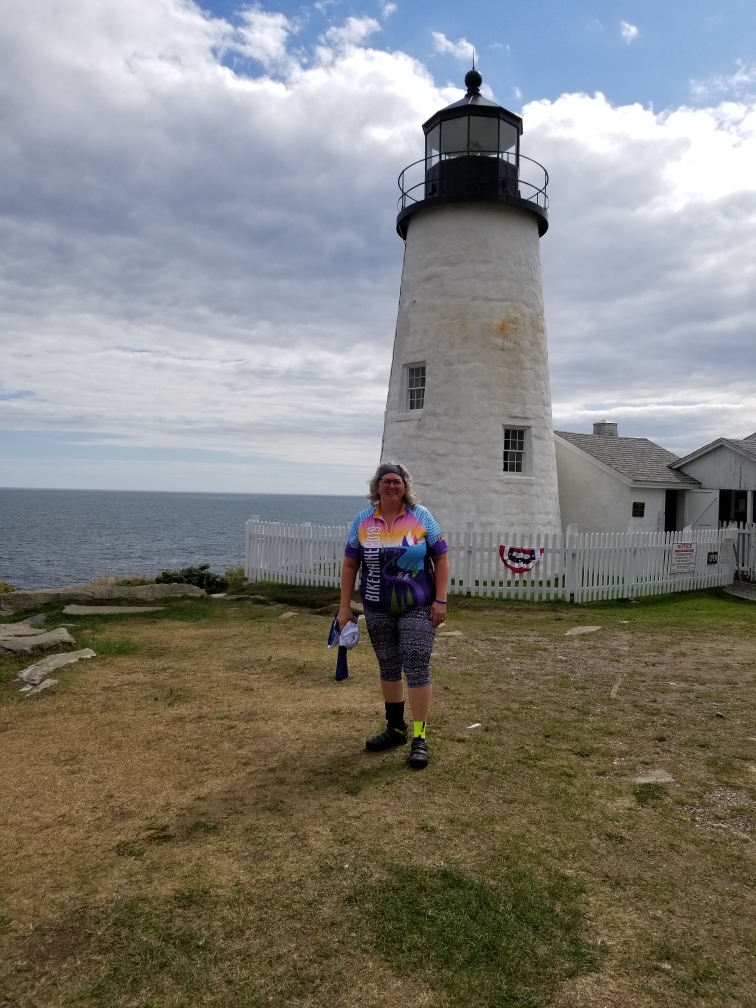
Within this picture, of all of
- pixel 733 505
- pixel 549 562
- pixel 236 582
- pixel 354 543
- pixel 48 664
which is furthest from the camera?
pixel 733 505

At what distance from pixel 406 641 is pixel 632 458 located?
16.1 meters

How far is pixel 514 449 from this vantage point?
16219mm

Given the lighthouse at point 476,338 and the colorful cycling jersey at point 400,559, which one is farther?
the lighthouse at point 476,338

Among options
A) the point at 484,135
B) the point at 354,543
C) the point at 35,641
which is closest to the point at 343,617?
the point at 354,543

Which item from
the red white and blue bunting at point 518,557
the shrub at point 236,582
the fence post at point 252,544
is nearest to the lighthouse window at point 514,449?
the red white and blue bunting at point 518,557

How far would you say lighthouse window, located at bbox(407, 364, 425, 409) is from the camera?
1645cm

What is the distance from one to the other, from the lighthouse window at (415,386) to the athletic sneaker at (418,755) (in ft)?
39.2

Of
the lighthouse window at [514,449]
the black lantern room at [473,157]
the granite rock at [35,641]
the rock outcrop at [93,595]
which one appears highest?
the black lantern room at [473,157]

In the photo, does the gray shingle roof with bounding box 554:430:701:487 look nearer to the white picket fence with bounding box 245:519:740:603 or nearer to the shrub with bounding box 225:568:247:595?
the white picket fence with bounding box 245:519:740:603

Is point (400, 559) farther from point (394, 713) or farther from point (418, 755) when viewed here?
point (418, 755)

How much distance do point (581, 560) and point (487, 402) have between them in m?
4.08

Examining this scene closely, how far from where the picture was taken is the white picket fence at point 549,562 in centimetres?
1414

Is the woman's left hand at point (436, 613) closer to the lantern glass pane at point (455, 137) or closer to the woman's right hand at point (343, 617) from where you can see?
the woman's right hand at point (343, 617)

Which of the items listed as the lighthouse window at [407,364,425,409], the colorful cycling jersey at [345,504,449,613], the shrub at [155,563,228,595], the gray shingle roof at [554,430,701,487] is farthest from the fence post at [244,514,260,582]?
the colorful cycling jersey at [345,504,449,613]
